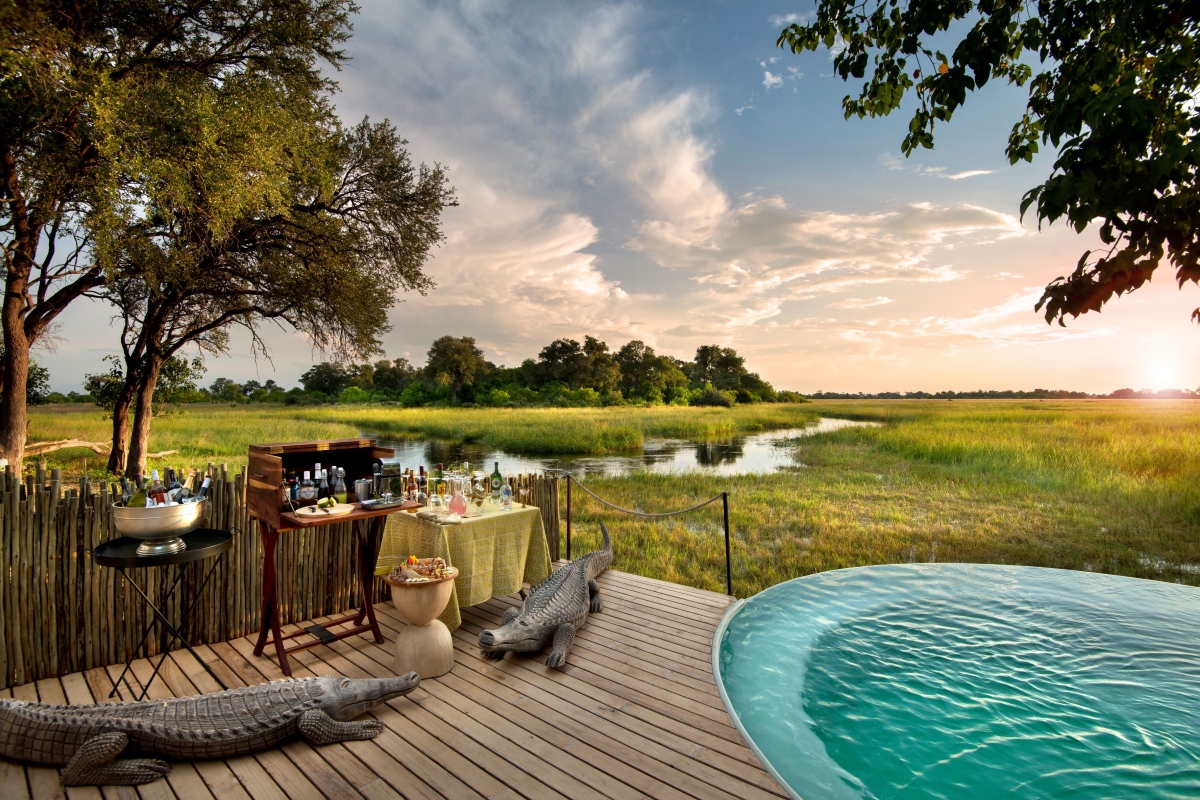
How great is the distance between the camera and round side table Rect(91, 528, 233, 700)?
3.29m

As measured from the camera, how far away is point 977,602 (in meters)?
5.28

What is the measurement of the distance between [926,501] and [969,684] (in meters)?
10.2

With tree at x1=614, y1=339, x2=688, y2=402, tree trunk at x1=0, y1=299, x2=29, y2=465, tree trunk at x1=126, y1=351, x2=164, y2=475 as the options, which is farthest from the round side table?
tree at x1=614, y1=339, x2=688, y2=402

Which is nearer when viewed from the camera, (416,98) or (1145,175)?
(1145,175)

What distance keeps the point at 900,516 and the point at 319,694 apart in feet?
37.3

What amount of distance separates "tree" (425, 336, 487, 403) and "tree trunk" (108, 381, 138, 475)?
4902 centimetres

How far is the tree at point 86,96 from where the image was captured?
8.55 metres

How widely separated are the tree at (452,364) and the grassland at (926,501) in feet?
121

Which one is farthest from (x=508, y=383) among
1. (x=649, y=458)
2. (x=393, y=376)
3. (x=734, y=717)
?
(x=734, y=717)

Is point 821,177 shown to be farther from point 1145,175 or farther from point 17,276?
point 17,276

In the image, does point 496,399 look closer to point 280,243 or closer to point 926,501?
point 280,243

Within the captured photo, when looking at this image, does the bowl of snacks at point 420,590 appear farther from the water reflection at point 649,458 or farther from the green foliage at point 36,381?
the green foliage at point 36,381

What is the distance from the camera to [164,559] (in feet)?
11.0

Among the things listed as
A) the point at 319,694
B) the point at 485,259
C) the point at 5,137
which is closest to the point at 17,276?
the point at 5,137
